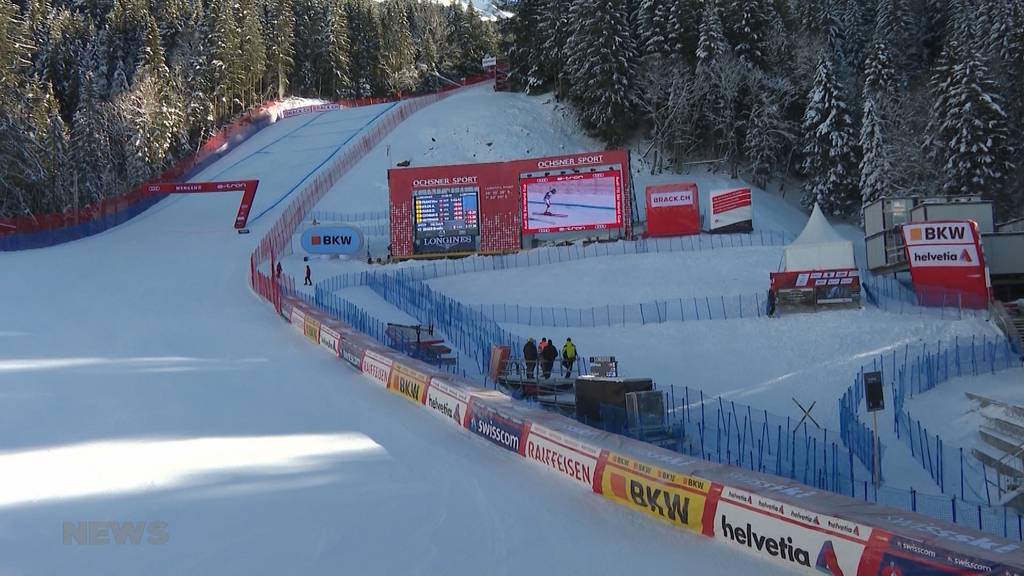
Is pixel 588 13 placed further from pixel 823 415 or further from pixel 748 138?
pixel 823 415

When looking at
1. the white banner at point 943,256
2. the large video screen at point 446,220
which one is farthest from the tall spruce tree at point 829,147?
the large video screen at point 446,220

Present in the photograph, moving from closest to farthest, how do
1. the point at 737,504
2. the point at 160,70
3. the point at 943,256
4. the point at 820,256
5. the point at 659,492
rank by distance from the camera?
1. the point at 737,504
2. the point at 659,492
3. the point at 943,256
4. the point at 820,256
5. the point at 160,70

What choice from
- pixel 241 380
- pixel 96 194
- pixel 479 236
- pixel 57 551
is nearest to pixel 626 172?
pixel 479 236

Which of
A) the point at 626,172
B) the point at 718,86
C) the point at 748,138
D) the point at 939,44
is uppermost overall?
the point at 939,44

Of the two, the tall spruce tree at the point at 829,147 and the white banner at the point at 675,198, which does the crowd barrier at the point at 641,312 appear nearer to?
the white banner at the point at 675,198

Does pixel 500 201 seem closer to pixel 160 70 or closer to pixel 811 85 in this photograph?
pixel 811 85

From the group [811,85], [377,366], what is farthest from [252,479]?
[811,85]

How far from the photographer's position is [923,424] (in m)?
18.5

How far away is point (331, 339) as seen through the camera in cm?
2255

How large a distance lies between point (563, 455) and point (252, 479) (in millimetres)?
4579

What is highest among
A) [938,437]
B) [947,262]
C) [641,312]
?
[947,262]

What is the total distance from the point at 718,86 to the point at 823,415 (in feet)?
135

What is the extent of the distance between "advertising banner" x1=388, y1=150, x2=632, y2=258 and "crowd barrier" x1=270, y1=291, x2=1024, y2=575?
23.2m

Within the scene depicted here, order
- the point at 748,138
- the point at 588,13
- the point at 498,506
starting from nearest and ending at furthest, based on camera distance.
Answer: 1. the point at 498,506
2. the point at 748,138
3. the point at 588,13
